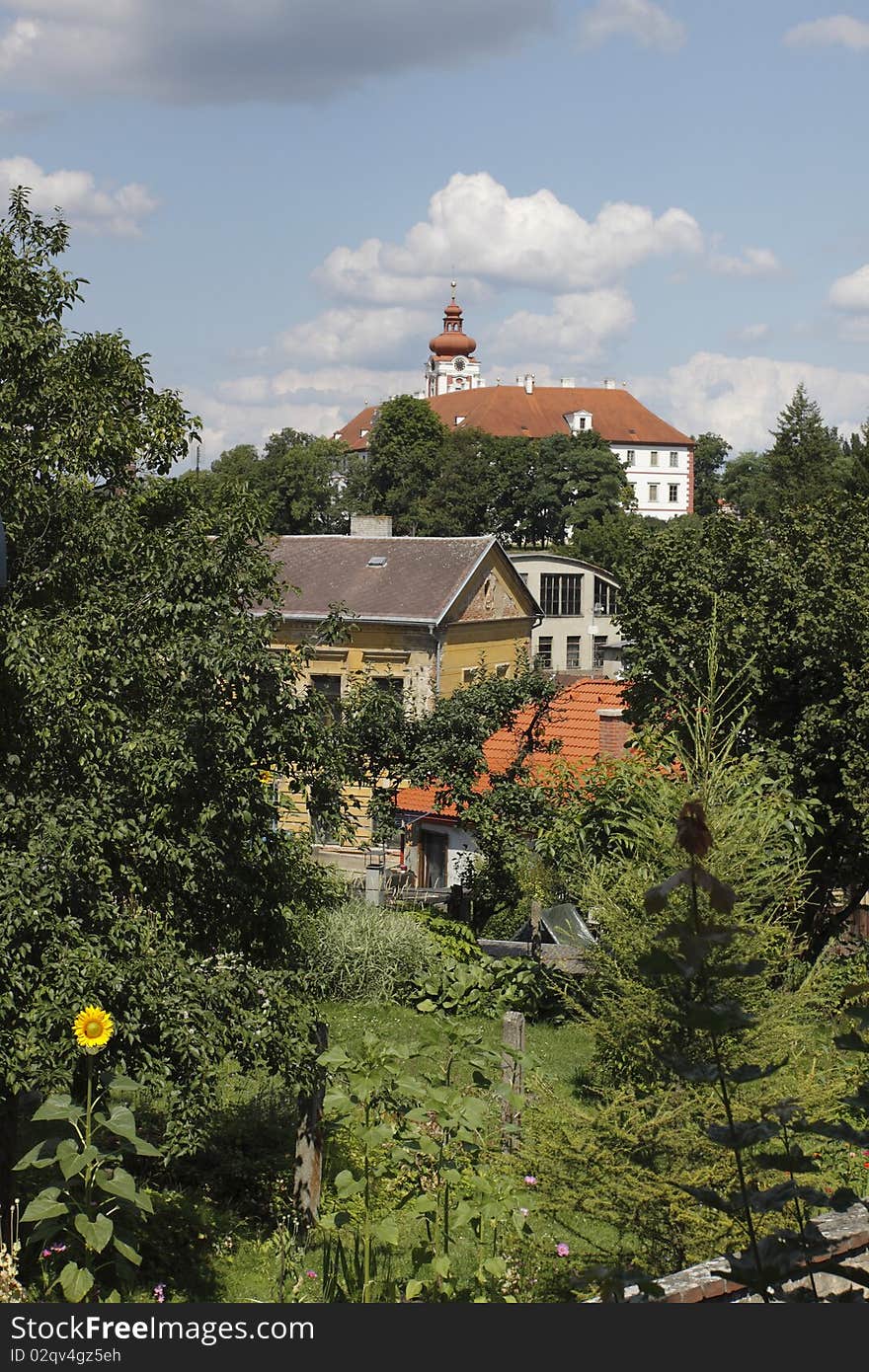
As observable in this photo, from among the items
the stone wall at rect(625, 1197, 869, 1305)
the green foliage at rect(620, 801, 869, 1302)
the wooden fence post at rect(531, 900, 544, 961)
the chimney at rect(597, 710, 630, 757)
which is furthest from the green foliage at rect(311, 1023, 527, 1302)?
the chimney at rect(597, 710, 630, 757)

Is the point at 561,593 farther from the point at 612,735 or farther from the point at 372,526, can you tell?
the point at 612,735

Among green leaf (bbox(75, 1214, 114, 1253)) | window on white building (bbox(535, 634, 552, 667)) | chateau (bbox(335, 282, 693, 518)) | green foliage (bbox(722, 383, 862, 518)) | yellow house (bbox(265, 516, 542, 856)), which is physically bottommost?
green leaf (bbox(75, 1214, 114, 1253))

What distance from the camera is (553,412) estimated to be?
134m

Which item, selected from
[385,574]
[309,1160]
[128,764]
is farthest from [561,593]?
[128,764]

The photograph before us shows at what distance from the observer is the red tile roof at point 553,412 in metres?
130

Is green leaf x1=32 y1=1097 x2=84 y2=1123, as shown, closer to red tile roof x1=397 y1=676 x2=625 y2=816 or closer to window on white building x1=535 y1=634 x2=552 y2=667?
red tile roof x1=397 y1=676 x2=625 y2=816

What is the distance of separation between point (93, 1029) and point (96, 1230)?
30.1 inches

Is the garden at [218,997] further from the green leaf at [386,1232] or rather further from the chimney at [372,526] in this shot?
the chimney at [372,526]

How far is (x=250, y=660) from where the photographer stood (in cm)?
692

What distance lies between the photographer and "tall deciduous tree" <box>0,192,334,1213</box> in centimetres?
608

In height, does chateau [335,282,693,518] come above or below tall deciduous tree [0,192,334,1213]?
above

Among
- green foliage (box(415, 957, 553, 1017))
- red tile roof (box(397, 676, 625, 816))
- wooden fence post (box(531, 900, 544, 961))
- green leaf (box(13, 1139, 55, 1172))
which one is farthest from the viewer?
red tile roof (box(397, 676, 625, 816))

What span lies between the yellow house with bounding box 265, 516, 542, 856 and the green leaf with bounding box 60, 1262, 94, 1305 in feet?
89.4

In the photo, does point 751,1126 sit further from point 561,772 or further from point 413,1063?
point 561,772
